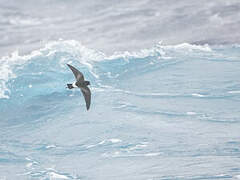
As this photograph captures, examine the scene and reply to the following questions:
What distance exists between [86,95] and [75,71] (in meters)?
1.87

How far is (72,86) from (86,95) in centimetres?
113

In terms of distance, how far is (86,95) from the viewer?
30.7 m

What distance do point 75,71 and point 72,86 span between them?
3.29 feet

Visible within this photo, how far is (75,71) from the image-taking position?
29.6 meters

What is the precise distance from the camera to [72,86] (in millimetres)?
30078
